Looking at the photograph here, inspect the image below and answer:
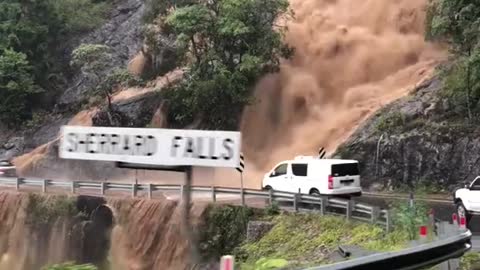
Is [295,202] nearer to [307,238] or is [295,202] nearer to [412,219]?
[307,238]

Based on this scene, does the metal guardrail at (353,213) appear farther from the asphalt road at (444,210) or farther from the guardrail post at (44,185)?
the asphalt road at (444,210)

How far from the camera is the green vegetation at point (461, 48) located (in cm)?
2759

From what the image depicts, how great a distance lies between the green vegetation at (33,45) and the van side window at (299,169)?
30771 millimetres

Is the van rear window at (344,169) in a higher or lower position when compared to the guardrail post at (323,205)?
higher

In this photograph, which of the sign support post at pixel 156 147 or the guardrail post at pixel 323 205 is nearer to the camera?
the sign support post at pixel 156 147

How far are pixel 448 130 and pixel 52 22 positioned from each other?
34.3m

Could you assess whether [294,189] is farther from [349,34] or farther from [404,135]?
[349,34]

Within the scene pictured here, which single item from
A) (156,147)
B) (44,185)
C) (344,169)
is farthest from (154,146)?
(44,185)

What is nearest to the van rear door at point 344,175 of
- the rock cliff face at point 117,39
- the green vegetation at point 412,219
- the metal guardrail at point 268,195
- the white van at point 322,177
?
the white van at point 322,177

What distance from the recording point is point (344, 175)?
23203 mm

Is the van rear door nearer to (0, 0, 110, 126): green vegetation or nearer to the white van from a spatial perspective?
the white van

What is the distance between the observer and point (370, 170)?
Result: 30.2m

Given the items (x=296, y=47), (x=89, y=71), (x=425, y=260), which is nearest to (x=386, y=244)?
(x=425, y=260)

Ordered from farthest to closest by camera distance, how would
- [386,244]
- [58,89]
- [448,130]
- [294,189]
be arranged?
1. [58,89]
2. [448,130]
3. [294,189]
4. [386,244]
